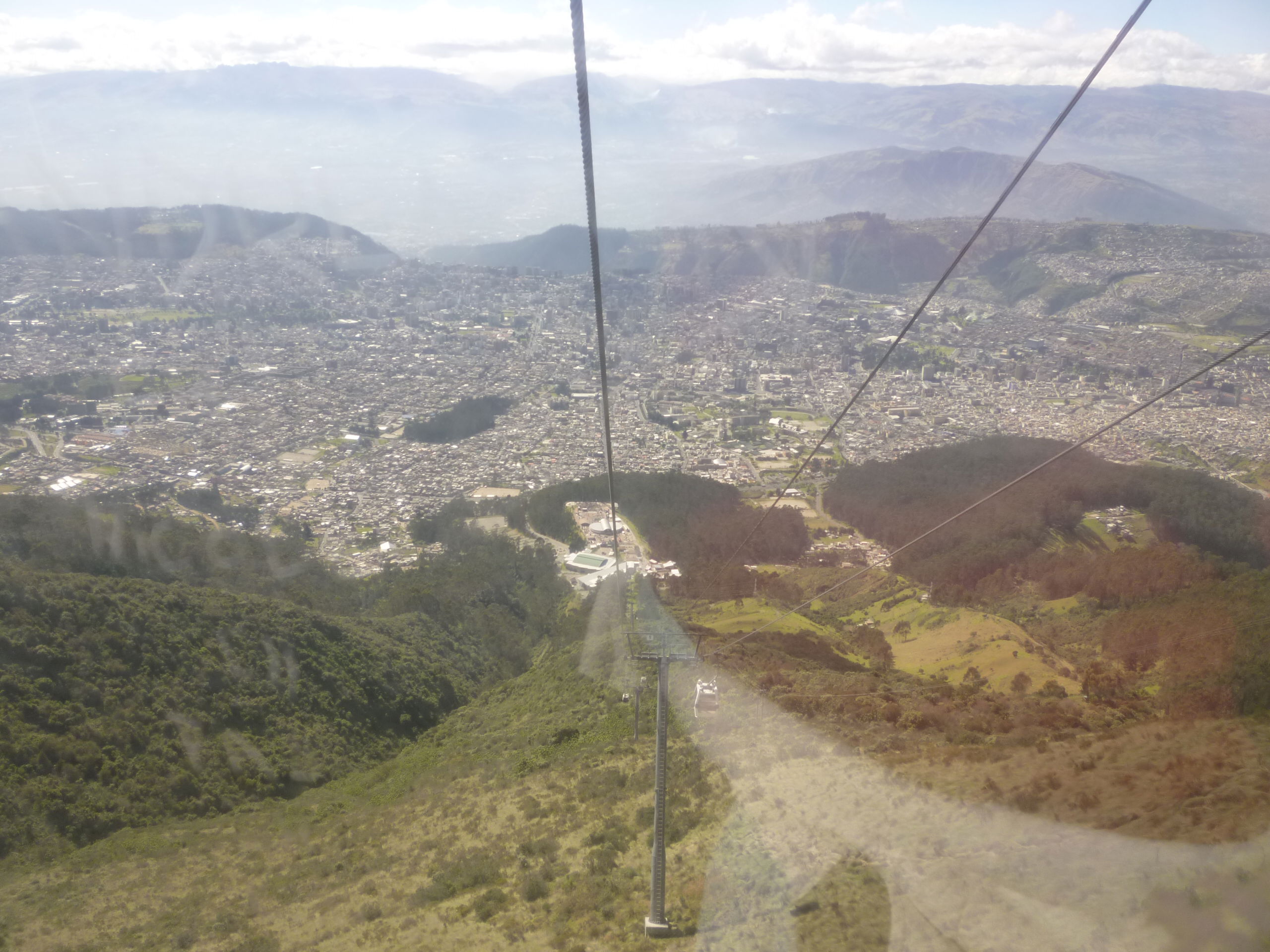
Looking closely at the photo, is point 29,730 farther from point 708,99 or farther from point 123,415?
point 708,99

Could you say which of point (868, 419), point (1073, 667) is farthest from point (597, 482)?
point (1073, 667)

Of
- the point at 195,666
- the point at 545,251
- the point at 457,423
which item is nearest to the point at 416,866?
the point at 195,666

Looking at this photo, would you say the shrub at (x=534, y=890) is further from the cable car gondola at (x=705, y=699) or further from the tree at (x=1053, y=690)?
the tree at (x=1053, y=690)

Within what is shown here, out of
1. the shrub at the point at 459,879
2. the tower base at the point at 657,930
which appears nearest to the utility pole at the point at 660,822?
the tower base at the point at 657,930

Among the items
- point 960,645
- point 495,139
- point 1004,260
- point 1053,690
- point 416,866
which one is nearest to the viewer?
point 416,866

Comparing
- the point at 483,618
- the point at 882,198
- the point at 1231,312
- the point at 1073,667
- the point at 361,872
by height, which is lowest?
the point at 483,618

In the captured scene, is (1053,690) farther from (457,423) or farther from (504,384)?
(504,384)
